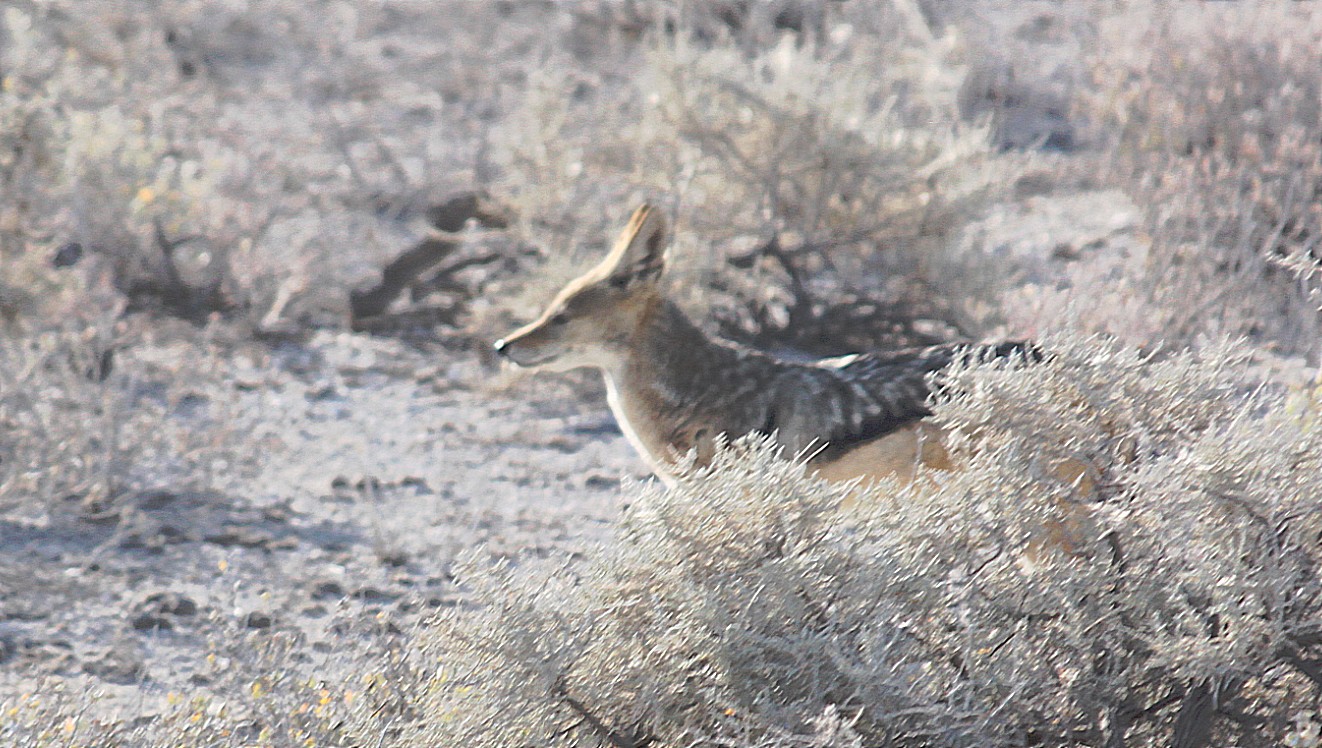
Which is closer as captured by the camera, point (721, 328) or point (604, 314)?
point (604, 314)

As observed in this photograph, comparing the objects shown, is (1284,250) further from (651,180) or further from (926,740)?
(926,740)

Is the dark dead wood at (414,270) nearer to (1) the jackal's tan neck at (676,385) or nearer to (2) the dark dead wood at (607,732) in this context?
(1) the jackal's tan neck at (676,385)

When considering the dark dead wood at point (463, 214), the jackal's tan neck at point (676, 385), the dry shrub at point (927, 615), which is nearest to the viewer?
the dry shrub at point (927, 615)

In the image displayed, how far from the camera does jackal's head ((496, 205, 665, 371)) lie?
4.98m

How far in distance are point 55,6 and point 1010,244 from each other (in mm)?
7145

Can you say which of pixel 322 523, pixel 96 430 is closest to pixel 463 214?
pixel 96 430

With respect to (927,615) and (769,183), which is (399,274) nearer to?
(769,183)

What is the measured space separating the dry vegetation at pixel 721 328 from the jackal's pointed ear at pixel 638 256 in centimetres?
111

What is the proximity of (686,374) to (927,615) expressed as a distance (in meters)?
1.97

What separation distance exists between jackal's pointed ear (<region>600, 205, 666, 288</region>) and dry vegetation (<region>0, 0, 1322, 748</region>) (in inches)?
43.7

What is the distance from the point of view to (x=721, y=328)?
7.56 m

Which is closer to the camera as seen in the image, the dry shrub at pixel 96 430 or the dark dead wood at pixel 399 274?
the dry shrub at pixel 96 430

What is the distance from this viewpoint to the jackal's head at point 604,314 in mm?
4984

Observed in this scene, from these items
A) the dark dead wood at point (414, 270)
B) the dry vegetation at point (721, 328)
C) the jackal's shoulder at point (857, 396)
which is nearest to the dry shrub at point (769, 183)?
the dry vegetation at point (721, 328)
